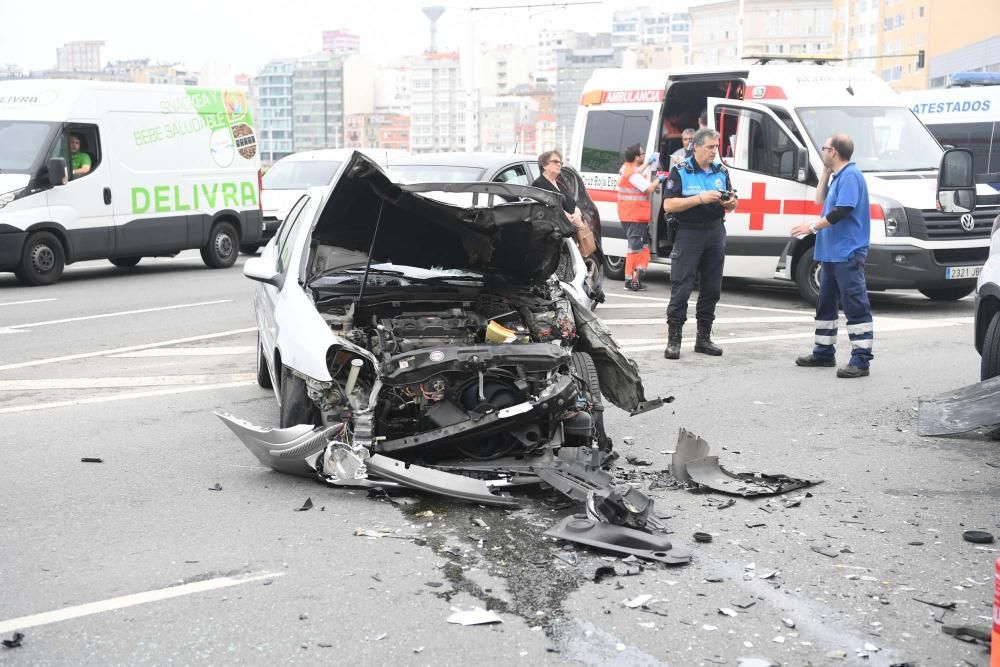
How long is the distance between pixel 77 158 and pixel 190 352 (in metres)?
6.70

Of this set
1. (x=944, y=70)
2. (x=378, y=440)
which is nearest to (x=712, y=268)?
(x=378, y=440)

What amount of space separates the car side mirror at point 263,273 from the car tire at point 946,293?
8.89 meters

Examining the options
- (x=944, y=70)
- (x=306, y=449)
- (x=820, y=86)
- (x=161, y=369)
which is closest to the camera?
(x=306, y=449)

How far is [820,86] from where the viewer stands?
46.1 ft

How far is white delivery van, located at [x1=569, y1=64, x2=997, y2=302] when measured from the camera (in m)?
12.7

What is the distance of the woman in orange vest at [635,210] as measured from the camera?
14.8m

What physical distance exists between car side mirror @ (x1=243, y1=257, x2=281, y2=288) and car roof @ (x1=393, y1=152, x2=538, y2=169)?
4.82m

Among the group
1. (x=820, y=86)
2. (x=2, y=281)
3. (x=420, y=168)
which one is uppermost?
(x=820, y=86)

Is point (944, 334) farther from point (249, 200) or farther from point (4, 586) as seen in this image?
point (249, 200)

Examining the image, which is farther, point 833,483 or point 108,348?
point 108,348

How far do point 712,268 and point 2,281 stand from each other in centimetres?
1103

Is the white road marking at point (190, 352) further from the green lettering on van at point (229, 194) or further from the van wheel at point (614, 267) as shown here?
the green lettering on van at point (229, 194)

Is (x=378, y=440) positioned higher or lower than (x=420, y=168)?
lower

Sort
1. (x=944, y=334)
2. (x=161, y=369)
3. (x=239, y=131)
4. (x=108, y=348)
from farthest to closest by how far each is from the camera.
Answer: (x=239, y=131), (x=944, y=334), (x=108, y=348), (x=161, y=369)
